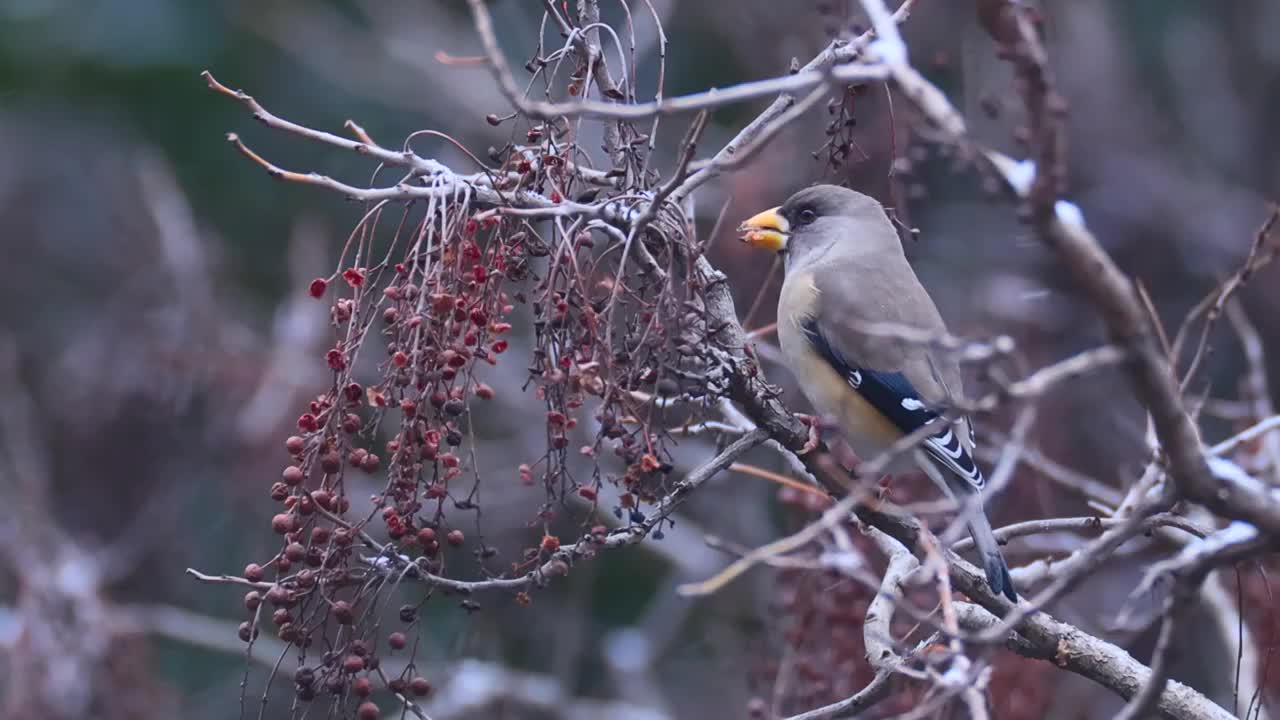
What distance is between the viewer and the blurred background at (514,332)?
23.0 feet

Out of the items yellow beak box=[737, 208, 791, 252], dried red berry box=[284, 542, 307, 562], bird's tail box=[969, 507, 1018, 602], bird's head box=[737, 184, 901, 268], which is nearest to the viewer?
dried red berry box=[284, 542, 307, 562]

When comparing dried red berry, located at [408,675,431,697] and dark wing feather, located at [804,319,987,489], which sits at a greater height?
dark wing feather, located at [804,319,987,489]

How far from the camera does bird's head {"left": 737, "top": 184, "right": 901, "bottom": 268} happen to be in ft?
16.5

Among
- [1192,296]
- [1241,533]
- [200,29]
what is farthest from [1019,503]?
[200,29]

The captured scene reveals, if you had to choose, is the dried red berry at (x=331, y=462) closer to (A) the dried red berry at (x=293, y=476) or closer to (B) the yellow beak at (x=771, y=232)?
(A) the dried red berry at (x=293, y=476)

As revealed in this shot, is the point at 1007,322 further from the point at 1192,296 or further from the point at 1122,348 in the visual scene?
the point at 1122,348

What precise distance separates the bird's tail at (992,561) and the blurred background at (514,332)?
33.1 inches

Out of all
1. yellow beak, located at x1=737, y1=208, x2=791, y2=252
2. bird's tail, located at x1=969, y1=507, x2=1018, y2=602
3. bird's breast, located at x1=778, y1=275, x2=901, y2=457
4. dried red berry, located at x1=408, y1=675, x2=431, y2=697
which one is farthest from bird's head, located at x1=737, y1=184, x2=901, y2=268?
dried red berry, located at x1=408, y1=675, x2=431, y2=697

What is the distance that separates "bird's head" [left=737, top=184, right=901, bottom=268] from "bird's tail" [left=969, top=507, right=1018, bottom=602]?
147cm

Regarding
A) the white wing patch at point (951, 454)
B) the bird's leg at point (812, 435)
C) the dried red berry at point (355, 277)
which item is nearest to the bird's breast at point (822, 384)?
the white wing patch at point (951, 454)

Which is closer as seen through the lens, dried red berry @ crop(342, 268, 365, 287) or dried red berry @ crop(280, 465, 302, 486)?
dried red berry @ crop(280, 465, 302, 486)

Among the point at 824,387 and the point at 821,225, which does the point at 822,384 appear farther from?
the point at 821,225

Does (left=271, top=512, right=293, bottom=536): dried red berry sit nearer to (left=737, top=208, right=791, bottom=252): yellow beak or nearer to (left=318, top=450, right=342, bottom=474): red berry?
(left=318, top=450, right=342, bottom=474): red berry

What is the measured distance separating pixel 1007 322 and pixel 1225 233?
3.04 meters
